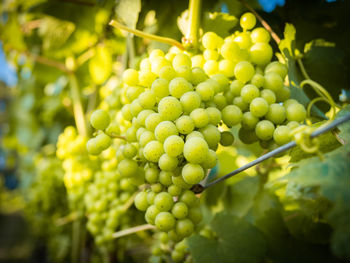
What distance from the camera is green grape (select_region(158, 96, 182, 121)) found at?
1.51 ft

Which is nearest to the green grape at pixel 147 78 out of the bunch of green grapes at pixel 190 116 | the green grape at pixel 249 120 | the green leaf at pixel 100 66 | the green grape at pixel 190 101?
the bunch of green grapes at pixel 190 116

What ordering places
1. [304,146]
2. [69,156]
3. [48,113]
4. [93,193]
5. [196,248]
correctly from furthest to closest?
[48,113] → [69,156] → [93,193] → [196,248] → [304,146]

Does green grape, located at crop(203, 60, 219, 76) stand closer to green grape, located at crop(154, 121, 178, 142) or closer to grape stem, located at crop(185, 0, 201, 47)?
grape stem, located at crop(185, 0, 201, 47)

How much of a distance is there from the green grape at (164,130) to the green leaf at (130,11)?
392 millimetres

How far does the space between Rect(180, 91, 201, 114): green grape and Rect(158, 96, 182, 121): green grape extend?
1 cm

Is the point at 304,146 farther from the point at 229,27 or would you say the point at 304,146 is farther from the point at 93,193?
the point at 93,193

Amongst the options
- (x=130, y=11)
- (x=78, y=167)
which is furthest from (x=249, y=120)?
(x=78, y=167)

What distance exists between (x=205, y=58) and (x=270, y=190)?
46cm

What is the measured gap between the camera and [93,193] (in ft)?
3.07

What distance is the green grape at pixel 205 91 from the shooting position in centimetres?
50

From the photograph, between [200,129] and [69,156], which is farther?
[69,156]

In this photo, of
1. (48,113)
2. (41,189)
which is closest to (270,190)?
(41,189)

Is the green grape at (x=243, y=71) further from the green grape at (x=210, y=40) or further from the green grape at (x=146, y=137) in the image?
the green grape at (x=146, y=137)

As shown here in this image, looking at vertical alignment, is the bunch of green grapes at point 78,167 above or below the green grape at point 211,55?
below
